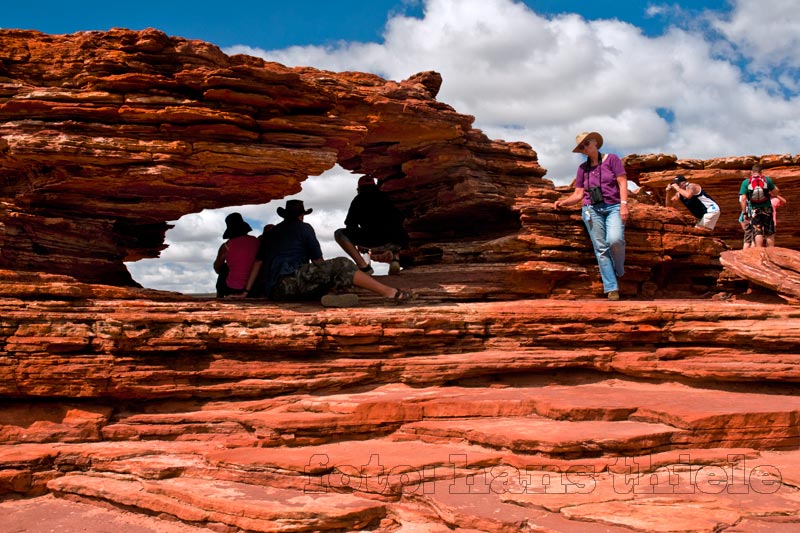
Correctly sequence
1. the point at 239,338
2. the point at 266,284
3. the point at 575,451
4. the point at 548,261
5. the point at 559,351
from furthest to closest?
the point at 548,261
the point at 266,284
the point at 559,351
the point at 239,338
the point at 575,451

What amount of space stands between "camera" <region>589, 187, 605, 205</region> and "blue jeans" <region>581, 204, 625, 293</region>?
95 mm

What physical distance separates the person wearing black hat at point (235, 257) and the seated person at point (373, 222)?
6.22 feet

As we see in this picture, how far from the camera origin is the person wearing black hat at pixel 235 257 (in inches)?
469

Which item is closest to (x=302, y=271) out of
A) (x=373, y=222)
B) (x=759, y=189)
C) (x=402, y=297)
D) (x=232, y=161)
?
(x=402, y=297)

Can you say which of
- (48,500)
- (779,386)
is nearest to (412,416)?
(48,500)

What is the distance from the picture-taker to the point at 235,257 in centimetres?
1199

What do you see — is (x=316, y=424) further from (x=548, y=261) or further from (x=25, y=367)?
(x=548, y=261)

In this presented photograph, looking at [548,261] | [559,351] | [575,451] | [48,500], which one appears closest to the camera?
[575,451]

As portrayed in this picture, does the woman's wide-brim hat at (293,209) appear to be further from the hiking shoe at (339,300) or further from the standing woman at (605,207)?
the standing woman at (605,207)

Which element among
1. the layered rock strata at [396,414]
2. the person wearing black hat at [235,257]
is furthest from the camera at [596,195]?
the person wearing black hat at [235,257]

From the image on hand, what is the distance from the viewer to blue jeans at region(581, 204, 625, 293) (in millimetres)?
12258

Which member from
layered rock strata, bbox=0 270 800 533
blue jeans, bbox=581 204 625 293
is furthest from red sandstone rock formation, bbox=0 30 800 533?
blue jeans, bbox=581 204 625 293

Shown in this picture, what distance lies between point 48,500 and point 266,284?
4612 mm

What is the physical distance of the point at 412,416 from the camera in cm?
916
